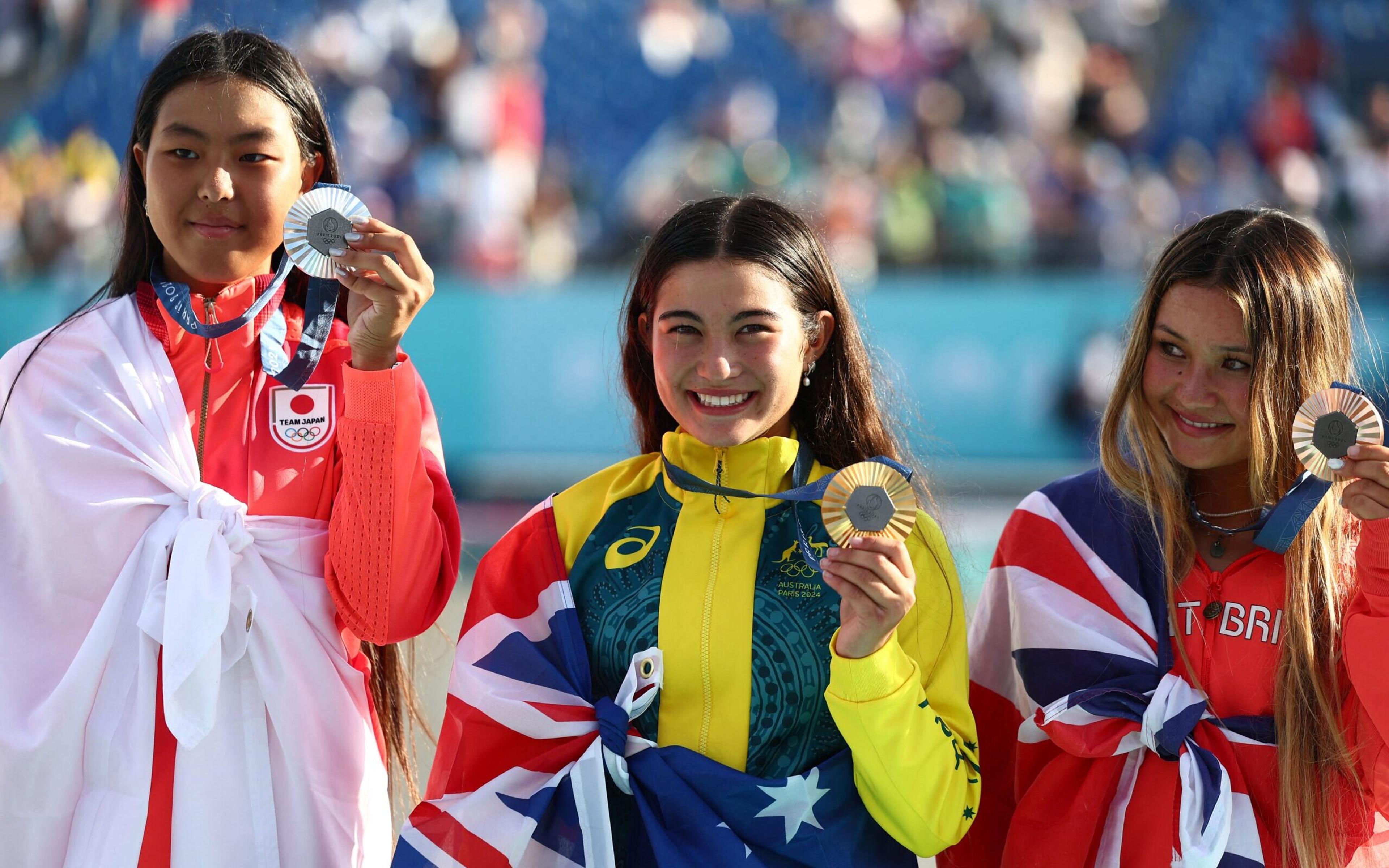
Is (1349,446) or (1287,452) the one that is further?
(1287,452)

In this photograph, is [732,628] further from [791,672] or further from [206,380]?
[206,380]

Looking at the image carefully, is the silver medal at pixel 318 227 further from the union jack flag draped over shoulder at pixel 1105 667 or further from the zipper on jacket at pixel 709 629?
the union jack flag draped over shoulder at pixel 1105 667

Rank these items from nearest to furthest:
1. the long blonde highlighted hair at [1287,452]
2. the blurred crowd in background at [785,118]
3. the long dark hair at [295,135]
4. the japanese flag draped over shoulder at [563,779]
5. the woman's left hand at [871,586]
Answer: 1. the woman's left hand at [871,586]
2. the japanese flag draped over shoulder at [563,779]
3. the long blonde highlighted hair at [1287,452]
4. the long dark hair at [295,135]
5. the blurred crowd in background at [785,118]

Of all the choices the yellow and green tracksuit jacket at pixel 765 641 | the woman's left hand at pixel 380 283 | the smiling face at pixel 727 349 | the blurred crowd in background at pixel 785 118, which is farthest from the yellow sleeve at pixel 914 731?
the blurred crowd in background at pixel 785 118

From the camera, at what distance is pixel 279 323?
8.64 feet

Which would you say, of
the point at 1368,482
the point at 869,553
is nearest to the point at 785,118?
the point at 1368,482

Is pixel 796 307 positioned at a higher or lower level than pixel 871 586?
higher

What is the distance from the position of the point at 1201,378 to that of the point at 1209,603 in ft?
1.33

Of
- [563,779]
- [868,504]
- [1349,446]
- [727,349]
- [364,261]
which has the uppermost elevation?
[364,261]

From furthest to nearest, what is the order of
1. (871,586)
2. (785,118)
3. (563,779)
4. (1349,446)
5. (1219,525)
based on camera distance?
(785,118) < (1219,525) < (563,779) < (1349,446) < (871,586)

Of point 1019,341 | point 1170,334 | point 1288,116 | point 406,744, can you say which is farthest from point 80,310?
point 1288,116

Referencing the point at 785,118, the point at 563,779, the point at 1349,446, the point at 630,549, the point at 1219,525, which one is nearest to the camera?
the point at 1349,446

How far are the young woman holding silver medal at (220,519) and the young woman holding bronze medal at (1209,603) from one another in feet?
3.68

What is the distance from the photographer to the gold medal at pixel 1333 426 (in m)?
2.26
